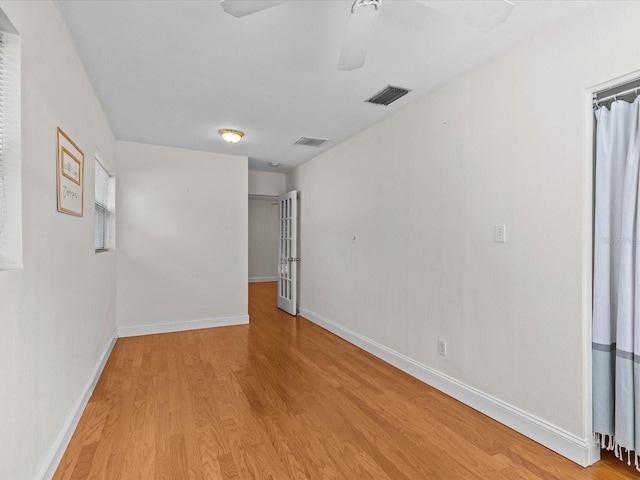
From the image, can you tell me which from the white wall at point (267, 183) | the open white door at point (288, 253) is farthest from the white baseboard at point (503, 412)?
the white wall at point (267, 183)

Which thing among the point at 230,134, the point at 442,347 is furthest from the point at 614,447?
the point at 230,134

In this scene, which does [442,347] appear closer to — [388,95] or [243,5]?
[388,95]

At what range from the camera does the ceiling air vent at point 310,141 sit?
13.6 feet

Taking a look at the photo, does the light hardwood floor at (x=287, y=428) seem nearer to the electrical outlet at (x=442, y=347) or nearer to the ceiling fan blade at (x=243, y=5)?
the electrical outlet at (x=442, y=347)

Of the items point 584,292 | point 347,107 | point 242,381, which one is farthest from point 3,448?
point 347,107

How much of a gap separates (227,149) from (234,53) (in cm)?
245

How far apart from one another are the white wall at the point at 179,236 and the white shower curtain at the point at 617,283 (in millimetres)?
4077

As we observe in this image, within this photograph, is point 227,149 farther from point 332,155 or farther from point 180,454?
point 180,454

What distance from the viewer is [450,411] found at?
241 cm

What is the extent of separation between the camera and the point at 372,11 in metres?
1.39

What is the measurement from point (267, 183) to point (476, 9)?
4.90m

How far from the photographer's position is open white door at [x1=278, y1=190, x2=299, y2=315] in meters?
5.39

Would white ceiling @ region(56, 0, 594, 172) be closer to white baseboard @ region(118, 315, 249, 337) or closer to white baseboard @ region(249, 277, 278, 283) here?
white baseboard @ region(118, 315, 249, 337)

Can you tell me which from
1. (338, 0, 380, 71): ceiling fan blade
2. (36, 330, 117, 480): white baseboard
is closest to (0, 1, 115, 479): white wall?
(36, 330, 117, 480): white baseboard
